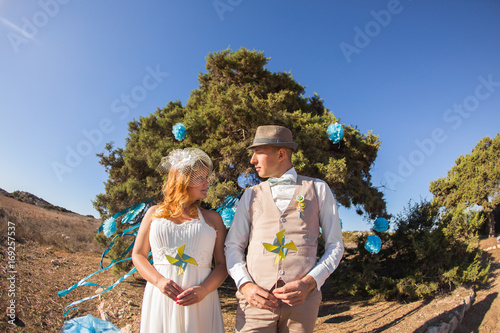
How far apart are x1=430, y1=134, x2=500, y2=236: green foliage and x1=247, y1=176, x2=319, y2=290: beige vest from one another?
676 inches

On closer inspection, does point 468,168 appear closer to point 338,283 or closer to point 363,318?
point 338,283

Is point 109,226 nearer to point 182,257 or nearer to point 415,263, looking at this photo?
point 182,257

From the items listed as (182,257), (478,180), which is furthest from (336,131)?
(478,180)

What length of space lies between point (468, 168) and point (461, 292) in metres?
15.1

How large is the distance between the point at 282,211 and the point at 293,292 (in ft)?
1.76

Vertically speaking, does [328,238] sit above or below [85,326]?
above

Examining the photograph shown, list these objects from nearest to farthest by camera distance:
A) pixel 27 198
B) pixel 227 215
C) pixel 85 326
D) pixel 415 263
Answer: pixel 85 326
pixel 227 215
pixel 415 263
pixel 27 198

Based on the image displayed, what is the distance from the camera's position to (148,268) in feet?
6.75

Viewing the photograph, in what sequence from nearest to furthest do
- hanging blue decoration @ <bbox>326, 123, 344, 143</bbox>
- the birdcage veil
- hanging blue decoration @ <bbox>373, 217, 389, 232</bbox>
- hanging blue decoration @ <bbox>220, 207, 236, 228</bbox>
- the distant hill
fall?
the birdcage veil, hanging blue decoration @ <bbox>220, 207, 236, 228</bbox>, hanging blue decoration @ <bbox>326, 123, 344, 143</bbox>, hanging blue decoration @ <bbox>373, 217, 389, 232</bbox>, the distant hill

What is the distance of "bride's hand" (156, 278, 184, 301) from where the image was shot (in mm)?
1934

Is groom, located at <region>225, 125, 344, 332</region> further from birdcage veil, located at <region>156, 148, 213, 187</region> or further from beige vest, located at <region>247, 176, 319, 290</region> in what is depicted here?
birdcage veil, located at <region>156, 148, 213, 187</region>

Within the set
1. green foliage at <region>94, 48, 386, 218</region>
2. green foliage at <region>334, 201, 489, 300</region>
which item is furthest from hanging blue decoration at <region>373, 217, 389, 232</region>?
green foliage at <region>334, 201, 489, 300</region>

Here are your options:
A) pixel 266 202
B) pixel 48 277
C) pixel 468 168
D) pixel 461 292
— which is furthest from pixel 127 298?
pixel 468 168

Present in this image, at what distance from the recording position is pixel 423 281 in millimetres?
7008
